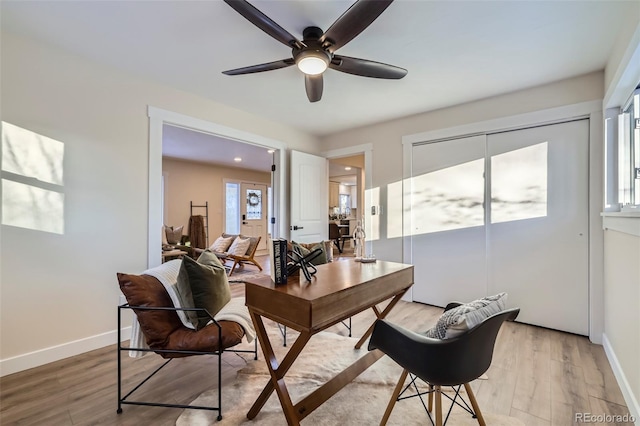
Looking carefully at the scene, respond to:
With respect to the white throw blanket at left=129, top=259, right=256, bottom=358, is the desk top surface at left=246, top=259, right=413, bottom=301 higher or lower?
higher

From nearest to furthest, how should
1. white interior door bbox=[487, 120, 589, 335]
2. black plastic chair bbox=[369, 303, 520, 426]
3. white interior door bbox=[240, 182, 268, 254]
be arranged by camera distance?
black plastic chair bbox=[369, 303, 520, 426] → white interior door bbox=[487, 120, 589, 335] → white interior door bbox=[240, 182, 268, 254]

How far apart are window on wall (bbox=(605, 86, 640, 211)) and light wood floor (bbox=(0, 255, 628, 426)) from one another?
1.29 metres

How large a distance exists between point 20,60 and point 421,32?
118 inches

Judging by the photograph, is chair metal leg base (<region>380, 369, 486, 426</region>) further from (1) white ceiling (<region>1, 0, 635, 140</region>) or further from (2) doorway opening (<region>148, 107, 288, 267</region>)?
(2) doorway opening (<region>148, 107, 288, 267</region>)

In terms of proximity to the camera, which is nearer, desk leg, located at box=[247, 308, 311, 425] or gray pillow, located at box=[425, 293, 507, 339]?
gray pillow, located at box=[425, 293, 507, 339]

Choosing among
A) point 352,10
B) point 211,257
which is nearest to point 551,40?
point 352,10

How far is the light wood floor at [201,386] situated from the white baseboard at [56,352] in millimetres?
58

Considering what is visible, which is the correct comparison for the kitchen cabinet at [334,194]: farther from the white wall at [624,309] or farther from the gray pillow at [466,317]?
the gray pillow at [466,317]

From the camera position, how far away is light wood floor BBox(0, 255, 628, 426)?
63.7 inches

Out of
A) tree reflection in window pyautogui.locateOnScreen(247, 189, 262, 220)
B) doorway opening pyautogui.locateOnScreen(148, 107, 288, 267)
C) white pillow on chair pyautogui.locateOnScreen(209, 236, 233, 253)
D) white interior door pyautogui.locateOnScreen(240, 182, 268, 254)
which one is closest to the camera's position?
doorway opening pyautogui.locateOnScreen(148, 107, 288, 267)

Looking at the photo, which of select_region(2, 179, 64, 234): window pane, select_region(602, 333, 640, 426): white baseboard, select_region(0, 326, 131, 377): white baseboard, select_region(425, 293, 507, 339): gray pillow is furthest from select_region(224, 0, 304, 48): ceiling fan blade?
select_region(602, 333, 640, 426): white baseboard

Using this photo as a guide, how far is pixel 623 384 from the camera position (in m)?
1.79

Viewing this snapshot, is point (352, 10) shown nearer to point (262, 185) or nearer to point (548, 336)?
point (548, 336)

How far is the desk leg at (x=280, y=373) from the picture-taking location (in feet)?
4.43
